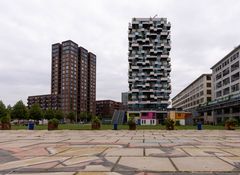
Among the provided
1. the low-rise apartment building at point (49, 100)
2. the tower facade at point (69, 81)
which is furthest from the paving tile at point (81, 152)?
the low-rise apartment building at point (49, 100)

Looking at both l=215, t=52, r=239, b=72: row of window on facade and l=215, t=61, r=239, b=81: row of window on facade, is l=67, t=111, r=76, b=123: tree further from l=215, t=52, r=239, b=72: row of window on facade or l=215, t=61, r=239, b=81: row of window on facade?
l=215, t=52, r=239, b=72: row of window on facade

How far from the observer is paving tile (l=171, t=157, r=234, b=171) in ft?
31.8

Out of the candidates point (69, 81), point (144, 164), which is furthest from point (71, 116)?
point (144, 164)

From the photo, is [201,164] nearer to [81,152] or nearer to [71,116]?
[81,152]

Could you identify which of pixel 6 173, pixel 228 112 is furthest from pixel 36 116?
pixel 6 173

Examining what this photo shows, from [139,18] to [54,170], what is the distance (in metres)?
114

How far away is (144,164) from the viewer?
34.6 ft

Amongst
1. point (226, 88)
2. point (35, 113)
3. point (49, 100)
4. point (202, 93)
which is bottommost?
point (35, 113)

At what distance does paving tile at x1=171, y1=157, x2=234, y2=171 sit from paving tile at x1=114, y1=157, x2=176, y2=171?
351 mm

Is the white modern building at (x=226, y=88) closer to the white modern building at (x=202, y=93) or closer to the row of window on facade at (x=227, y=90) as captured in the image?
the row of window on facade at (x=227, y=90)

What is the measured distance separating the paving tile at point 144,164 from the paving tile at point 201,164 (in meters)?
0.35

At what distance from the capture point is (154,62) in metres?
117

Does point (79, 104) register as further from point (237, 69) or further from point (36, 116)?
point (237, 69)

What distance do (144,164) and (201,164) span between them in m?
1.84
